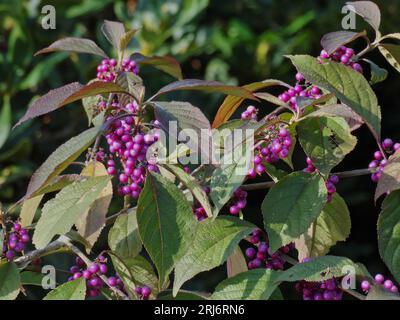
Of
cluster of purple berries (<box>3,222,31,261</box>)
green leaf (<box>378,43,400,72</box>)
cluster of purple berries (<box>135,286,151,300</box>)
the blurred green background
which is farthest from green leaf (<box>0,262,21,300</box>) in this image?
the blurred green background

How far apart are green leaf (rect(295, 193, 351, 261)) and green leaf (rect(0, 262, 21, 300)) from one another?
1.08 ft

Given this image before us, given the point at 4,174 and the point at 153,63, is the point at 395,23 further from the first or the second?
the point at 153,63

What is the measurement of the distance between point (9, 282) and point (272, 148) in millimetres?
326

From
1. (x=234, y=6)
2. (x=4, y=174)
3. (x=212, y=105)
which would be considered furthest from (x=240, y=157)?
(x=234, y=6)

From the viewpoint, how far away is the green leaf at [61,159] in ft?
2.55

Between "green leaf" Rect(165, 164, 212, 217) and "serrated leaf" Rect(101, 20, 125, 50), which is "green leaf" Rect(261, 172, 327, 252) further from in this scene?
"serrated leaf" Rect(101, 20, 125, 50)

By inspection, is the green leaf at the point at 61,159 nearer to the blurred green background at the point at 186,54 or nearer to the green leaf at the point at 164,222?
the green leaf at the point at 164,222

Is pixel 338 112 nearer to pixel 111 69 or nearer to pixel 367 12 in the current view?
pixel 367 12

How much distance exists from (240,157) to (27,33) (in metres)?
2.22

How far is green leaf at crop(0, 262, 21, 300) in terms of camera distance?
2.93 feet

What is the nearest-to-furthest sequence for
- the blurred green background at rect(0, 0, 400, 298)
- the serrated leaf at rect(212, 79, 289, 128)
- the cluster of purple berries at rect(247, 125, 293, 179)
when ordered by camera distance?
the cluster of purple berries at rect(247, 125, 293, 179) < the serrated leaf at rect(212, 79, 289, 128) < the blurred green background at rect(0, 0, 400, 298)

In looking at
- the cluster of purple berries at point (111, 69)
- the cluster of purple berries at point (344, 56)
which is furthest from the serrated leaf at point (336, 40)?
the cluster of purple berries at point (111, 69)

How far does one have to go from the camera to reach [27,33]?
290cm

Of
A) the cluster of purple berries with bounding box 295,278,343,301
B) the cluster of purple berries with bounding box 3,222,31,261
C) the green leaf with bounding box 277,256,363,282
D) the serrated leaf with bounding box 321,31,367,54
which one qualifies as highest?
the serrated leaf with bounding box 321,31,367,54
